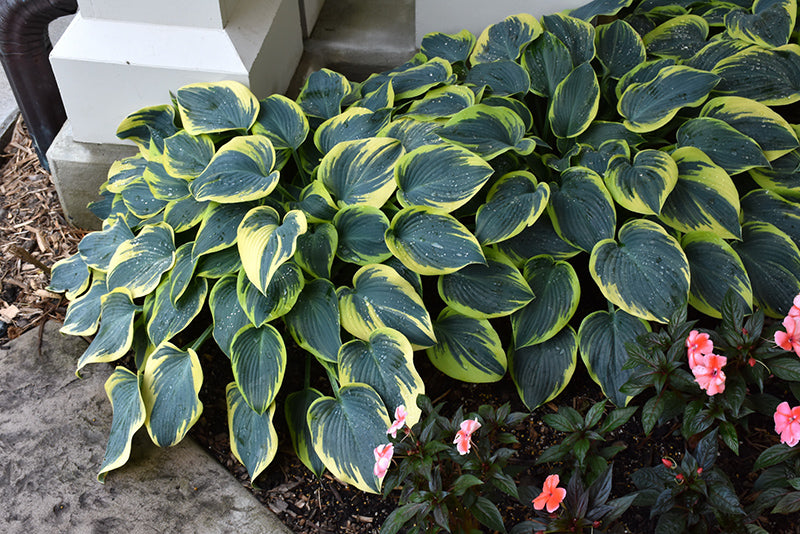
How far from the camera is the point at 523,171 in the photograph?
1757mm

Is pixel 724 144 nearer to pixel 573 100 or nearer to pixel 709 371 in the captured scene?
pixel 573 100

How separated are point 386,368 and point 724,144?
1.09 meters

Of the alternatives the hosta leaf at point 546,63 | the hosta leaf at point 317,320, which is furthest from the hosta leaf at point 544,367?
the hosta leaf at point 546,63

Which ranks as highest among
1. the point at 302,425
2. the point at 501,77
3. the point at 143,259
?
the point at 501,77

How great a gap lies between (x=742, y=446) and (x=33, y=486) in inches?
69.2

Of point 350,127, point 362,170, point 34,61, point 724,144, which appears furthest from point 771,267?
point 34,61

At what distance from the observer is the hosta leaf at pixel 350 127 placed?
1.96 m

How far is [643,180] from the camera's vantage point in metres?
1.67

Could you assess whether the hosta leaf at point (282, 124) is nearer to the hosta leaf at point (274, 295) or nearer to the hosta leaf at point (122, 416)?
the hosta leaf at point (274, 295)

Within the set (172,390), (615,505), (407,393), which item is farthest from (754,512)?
(172,390)

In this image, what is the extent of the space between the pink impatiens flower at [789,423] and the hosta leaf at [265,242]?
1.06 meters

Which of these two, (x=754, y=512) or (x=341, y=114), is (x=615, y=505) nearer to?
(x=754, y=512)

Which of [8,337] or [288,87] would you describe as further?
[288,87]

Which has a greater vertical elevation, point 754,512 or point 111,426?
point 754,512
